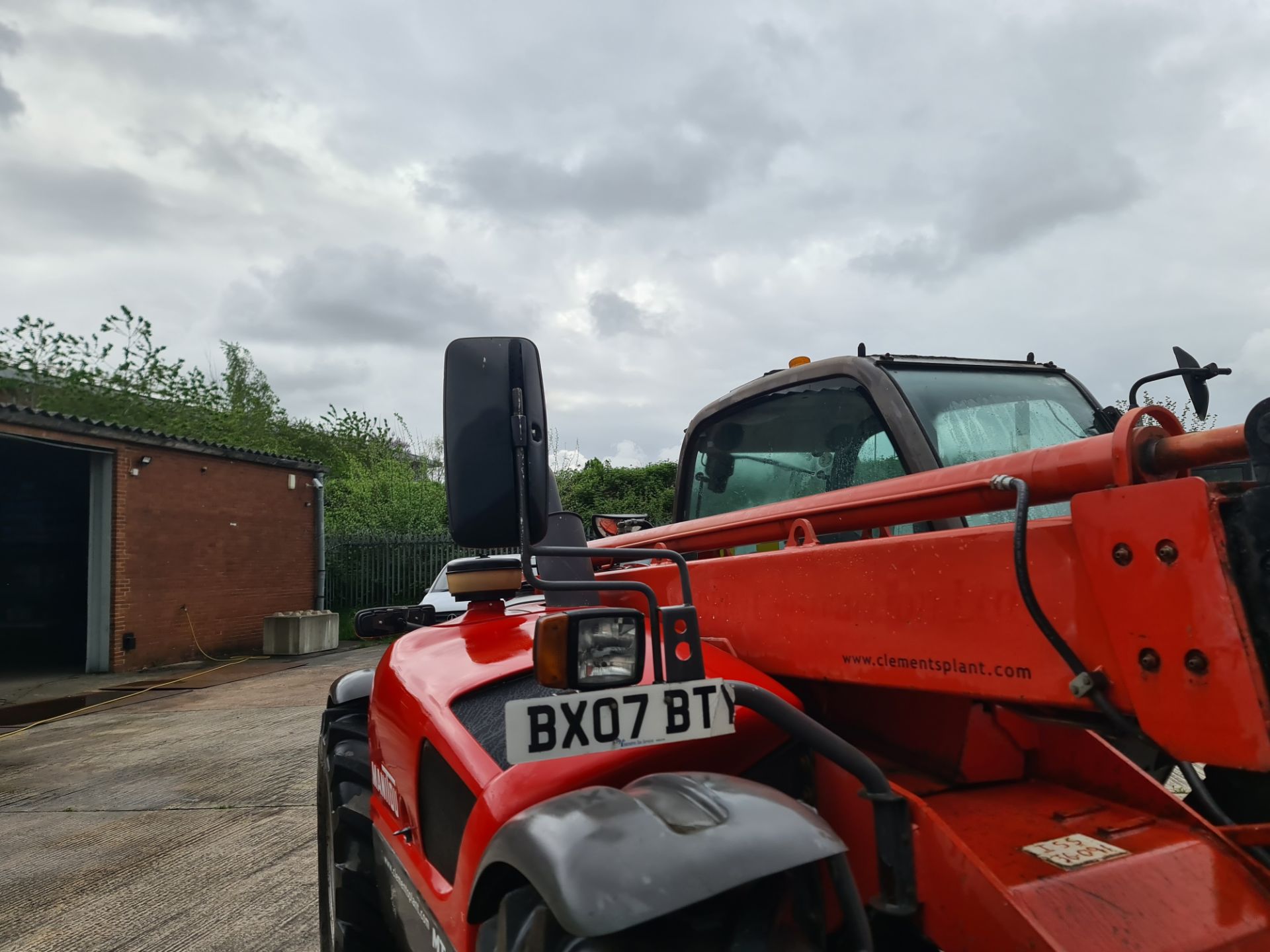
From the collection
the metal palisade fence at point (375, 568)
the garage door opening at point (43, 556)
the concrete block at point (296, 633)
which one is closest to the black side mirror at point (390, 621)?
the concrete block at point (296, 633)

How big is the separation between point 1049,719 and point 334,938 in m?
2.33

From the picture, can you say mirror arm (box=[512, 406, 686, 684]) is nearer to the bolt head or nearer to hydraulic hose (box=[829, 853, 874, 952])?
hydraulic hose (box=[829, 853, 874, 952])

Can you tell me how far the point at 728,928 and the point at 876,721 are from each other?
0.76 m

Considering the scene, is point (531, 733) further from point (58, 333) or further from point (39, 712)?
point (58, 333)

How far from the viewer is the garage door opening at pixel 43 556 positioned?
17.6 m

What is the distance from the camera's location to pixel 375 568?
20.5m

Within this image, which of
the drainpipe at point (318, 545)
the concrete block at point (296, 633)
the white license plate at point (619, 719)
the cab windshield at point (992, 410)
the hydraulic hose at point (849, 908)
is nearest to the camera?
the hydraulic hose at point (849, 908)

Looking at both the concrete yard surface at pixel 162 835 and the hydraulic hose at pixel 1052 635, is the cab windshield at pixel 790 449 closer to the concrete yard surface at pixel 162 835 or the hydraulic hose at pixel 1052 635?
the hydraulic hose at pixel 1052 635

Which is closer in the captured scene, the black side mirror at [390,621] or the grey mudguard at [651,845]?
the grey mudguard at [651,845]

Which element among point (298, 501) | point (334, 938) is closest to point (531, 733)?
point (334, 938)

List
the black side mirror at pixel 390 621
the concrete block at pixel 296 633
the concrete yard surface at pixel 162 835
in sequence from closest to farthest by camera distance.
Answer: the black side mirror at pixel 390 621, the concrete yard surface at pixel 162 835, the concrete block at pixel 296 633

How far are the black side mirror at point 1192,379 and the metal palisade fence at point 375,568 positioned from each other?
756 inches

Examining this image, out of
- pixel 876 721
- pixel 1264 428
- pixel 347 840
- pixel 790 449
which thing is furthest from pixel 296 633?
pixel 1264 428

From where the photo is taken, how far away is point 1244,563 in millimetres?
1137
